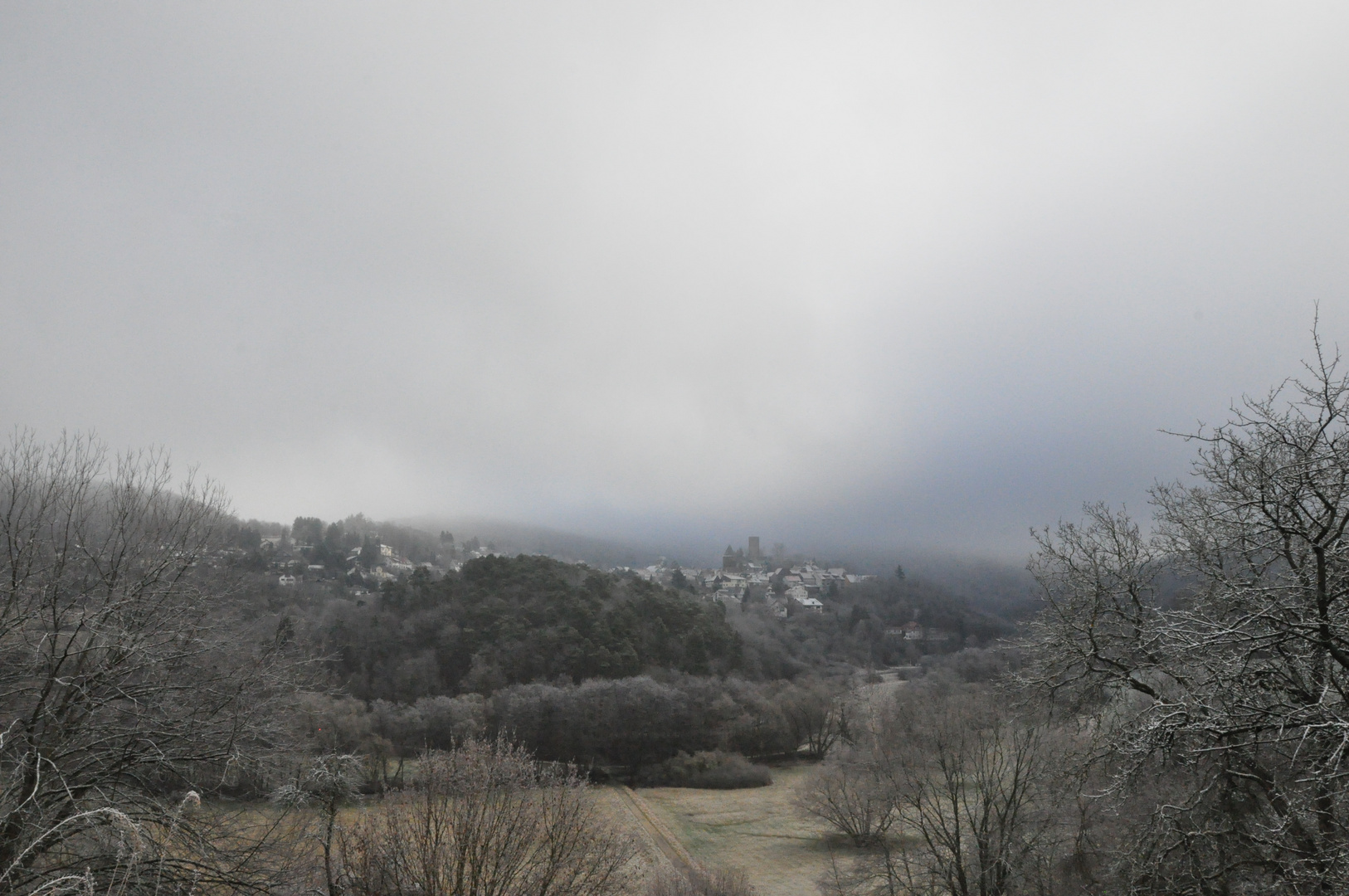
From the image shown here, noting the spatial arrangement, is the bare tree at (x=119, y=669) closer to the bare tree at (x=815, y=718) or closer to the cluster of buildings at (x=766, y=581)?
the bare tree at (x=815, y=718)

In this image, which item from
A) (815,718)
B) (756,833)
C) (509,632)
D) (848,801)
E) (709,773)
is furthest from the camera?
(509,632)

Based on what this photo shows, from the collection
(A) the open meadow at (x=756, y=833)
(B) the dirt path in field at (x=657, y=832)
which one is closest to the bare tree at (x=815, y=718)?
(A) the open meadow at (x=756, y=833)

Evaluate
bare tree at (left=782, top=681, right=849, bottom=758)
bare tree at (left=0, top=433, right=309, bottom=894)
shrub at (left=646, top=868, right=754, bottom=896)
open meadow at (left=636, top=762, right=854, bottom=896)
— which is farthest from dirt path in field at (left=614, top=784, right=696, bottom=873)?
bare tree at (left=0, top=433, right=309, bottom=894)

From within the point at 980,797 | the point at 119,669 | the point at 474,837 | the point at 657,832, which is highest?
the point at 119,669

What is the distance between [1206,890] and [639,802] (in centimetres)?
3262

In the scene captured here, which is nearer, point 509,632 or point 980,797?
point 980,797

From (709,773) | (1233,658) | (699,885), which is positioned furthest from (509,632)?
(1233,658)

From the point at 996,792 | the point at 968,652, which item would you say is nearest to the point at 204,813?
the point at 996,792

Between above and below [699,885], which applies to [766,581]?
above

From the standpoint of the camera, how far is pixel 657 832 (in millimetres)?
A: 31688

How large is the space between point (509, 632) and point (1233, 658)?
153 ft

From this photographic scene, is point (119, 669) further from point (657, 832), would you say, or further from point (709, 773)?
point (709, 773)

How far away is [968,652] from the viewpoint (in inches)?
2414

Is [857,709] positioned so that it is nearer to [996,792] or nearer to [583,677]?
[583,677]
